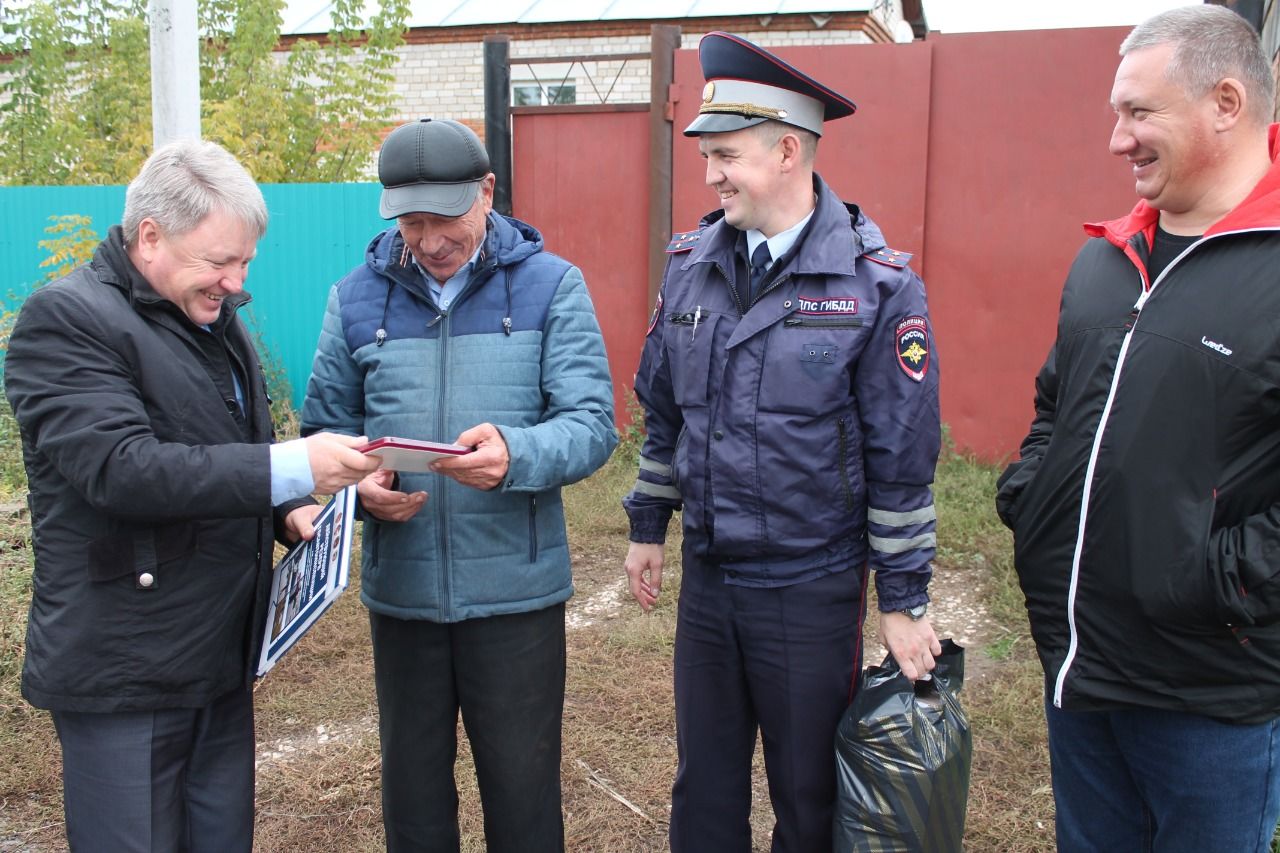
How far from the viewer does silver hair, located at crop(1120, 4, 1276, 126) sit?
183 centimetres

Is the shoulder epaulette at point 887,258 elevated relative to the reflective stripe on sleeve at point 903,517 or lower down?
elevated

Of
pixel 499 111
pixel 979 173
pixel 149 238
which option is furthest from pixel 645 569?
pixel 499 111

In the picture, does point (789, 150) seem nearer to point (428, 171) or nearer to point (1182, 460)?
point (428, 171)

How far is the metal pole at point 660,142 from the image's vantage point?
6574 millimetres

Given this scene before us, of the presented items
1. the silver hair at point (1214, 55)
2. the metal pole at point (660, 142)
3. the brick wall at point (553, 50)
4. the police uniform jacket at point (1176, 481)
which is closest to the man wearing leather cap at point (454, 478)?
the police uniform jacket at point (1176, 481)

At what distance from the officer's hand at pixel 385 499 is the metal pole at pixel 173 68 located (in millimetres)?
2890

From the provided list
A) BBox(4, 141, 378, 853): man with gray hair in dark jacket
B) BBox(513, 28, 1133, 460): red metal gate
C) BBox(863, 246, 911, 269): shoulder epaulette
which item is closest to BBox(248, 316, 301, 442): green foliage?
BBox(513, 28, 1133, 460): red metal gate

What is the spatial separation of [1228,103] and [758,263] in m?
0.98

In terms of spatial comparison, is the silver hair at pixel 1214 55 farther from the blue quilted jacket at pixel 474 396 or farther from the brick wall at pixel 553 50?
the brick wall at pixel 553 50

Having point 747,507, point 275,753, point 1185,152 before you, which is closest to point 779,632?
point 747,507

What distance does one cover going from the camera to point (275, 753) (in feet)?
11.6

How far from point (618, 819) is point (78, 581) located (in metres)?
1.78

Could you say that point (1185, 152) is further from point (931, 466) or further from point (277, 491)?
point (277, 491)

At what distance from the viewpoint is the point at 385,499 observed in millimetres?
2254
